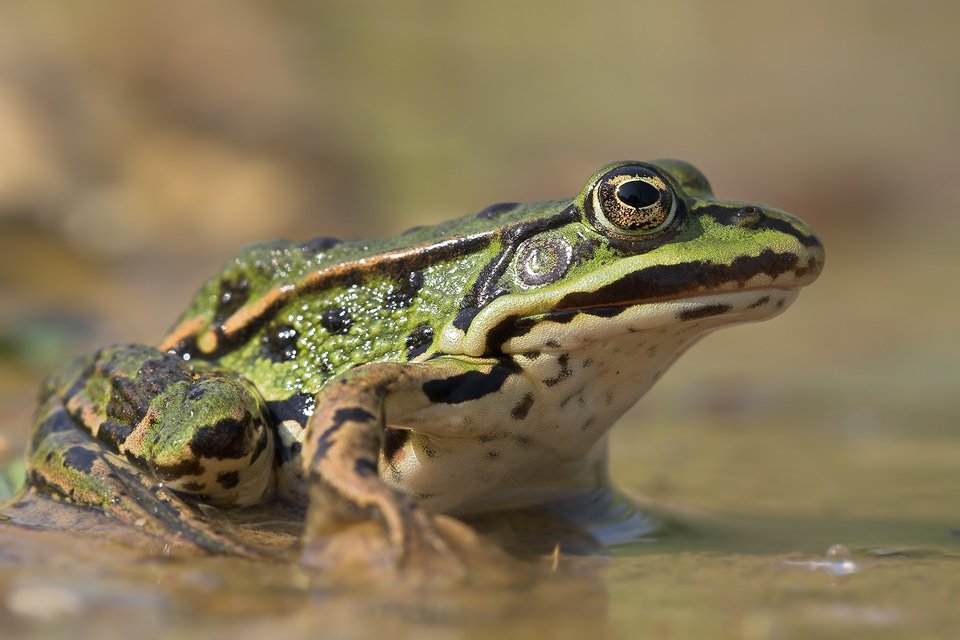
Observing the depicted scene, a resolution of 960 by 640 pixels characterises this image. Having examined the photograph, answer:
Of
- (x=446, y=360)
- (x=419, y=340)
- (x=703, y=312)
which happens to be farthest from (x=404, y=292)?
(x=703, y=312)

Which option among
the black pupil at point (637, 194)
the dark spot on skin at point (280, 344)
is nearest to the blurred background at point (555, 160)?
the black pupil at point (637, 194)

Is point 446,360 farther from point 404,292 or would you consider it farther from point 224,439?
point 224,439

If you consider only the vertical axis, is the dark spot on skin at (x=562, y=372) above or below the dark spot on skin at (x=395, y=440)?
above

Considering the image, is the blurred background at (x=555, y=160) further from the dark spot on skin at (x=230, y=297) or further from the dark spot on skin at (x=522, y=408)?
the dark spot on skin at (x=230, y=297)

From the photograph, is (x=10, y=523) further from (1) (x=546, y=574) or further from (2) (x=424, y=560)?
(1) (x=546, y=574)

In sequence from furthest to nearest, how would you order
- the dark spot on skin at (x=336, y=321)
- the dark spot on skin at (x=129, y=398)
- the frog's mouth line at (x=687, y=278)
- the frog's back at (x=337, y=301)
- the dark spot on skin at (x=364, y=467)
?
1. the dark spot on skin at (x=336, y=321)
2. the frog's back at (x=337, y=301)
3. the dark spot on skin at (x=129, y=398)
4. the frog's mouth line at (x=687, y=278)
5. the dark spot on skin at (x=364, y=467)

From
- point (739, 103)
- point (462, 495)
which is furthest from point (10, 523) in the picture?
point (739, 103)

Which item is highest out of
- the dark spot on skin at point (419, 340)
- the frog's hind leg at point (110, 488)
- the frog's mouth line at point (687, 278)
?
the frog's mouth line at point (687, 278)

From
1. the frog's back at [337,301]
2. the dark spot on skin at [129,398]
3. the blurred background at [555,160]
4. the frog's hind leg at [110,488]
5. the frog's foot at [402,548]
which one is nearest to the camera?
the frog's foot at [402,548]
